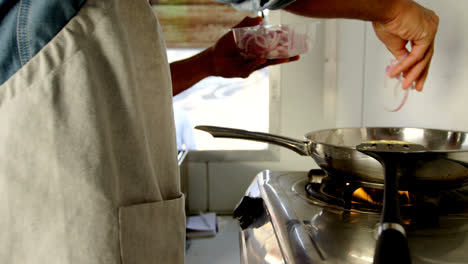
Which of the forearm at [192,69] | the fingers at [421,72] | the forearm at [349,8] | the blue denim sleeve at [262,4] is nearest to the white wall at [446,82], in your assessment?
the fingers at [421,72]

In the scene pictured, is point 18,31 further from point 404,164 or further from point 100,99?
point 404,164

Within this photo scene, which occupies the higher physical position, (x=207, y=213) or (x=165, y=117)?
(x=165, y=117)

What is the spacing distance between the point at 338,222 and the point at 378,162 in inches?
3.9

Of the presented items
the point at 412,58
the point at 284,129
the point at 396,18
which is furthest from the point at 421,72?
the point at 284,129

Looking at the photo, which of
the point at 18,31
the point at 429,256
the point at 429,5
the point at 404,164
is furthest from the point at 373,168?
the point at 429,5

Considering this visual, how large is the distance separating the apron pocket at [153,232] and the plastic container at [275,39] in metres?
0.41

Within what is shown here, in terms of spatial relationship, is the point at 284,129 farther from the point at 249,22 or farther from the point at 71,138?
the point at 71,138

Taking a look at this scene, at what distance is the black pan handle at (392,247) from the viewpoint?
247 mm

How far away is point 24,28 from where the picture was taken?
0.45 metres

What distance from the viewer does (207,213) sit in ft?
5.17

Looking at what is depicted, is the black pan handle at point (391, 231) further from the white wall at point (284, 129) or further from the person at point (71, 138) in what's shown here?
the white wall at point (284, 129)

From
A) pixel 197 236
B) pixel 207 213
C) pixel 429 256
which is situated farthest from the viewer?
pixel 207 213

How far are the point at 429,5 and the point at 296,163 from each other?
857mm

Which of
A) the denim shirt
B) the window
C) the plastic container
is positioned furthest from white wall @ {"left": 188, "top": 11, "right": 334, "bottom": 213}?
the denim shirt
